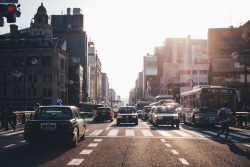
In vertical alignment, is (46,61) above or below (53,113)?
above

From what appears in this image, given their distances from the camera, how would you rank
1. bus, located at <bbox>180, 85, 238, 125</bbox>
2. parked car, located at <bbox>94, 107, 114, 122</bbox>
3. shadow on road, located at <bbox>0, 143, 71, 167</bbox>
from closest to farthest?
shadow on road, located at <bbox>0, 143, 71, 167</bbox>, bus, located at <bbox>180, 85, 238, 125</bbox>, parked car, located at <bbox>94, 107, 114, 122</bbox>

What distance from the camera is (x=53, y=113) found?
1327 centimetres

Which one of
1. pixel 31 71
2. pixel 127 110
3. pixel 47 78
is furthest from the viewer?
pixel 31 71

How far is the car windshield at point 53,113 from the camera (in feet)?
41.0

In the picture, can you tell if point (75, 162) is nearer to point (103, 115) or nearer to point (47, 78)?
point (103, 115)

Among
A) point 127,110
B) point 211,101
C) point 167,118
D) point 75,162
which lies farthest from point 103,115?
point 75,162

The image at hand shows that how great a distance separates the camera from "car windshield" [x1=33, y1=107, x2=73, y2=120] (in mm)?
12487

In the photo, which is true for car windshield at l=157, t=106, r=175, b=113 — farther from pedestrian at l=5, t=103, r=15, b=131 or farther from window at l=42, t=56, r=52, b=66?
window at l=42, t=56, r=52, b=66

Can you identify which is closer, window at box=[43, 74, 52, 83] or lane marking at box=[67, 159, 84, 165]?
lane marking at box=[67, 159, 84, 165]

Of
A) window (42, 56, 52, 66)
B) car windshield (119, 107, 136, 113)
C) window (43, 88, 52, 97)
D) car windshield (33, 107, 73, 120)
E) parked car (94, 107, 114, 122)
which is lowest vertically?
parked car (94, 107, 114, 122)

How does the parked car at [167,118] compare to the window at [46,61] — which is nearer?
the parked car at [167,118]

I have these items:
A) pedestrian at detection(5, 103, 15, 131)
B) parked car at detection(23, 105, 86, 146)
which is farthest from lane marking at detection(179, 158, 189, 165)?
pedestrian at detection(5, 103, 15, 131)

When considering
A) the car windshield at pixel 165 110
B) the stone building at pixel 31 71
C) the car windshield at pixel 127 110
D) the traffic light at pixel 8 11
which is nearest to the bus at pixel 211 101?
the car windshield at pixel 165 110

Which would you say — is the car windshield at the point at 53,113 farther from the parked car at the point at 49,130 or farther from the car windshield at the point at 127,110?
the car windshield at the point at 127,110
